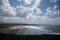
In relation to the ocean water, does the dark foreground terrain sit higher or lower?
lower

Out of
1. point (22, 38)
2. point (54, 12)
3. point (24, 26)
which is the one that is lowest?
point (22, 38)

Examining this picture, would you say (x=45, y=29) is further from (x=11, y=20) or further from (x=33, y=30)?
(x=11, y=20)

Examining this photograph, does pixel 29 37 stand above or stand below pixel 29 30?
below

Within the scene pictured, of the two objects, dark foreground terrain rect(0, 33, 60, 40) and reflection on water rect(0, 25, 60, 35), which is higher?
reflection on water rect(0, 25, 60, 35)

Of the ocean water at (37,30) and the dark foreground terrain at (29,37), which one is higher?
the ocean water at (37,30)

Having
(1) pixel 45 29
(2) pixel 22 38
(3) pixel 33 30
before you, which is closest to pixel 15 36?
(2) pixel 22 38

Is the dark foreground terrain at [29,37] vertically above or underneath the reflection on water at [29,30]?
underneath

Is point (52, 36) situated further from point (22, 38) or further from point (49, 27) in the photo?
point (22, 38)

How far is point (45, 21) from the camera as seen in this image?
13.5 feet

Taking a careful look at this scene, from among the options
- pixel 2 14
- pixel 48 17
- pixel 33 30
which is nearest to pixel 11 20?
pixel 2 14

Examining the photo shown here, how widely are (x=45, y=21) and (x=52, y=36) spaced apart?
1.20 feet

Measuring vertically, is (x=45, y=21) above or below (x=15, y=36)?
above

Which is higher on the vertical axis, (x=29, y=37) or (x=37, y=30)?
Answer: (x=37, y=30)

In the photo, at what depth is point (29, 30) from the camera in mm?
4098
